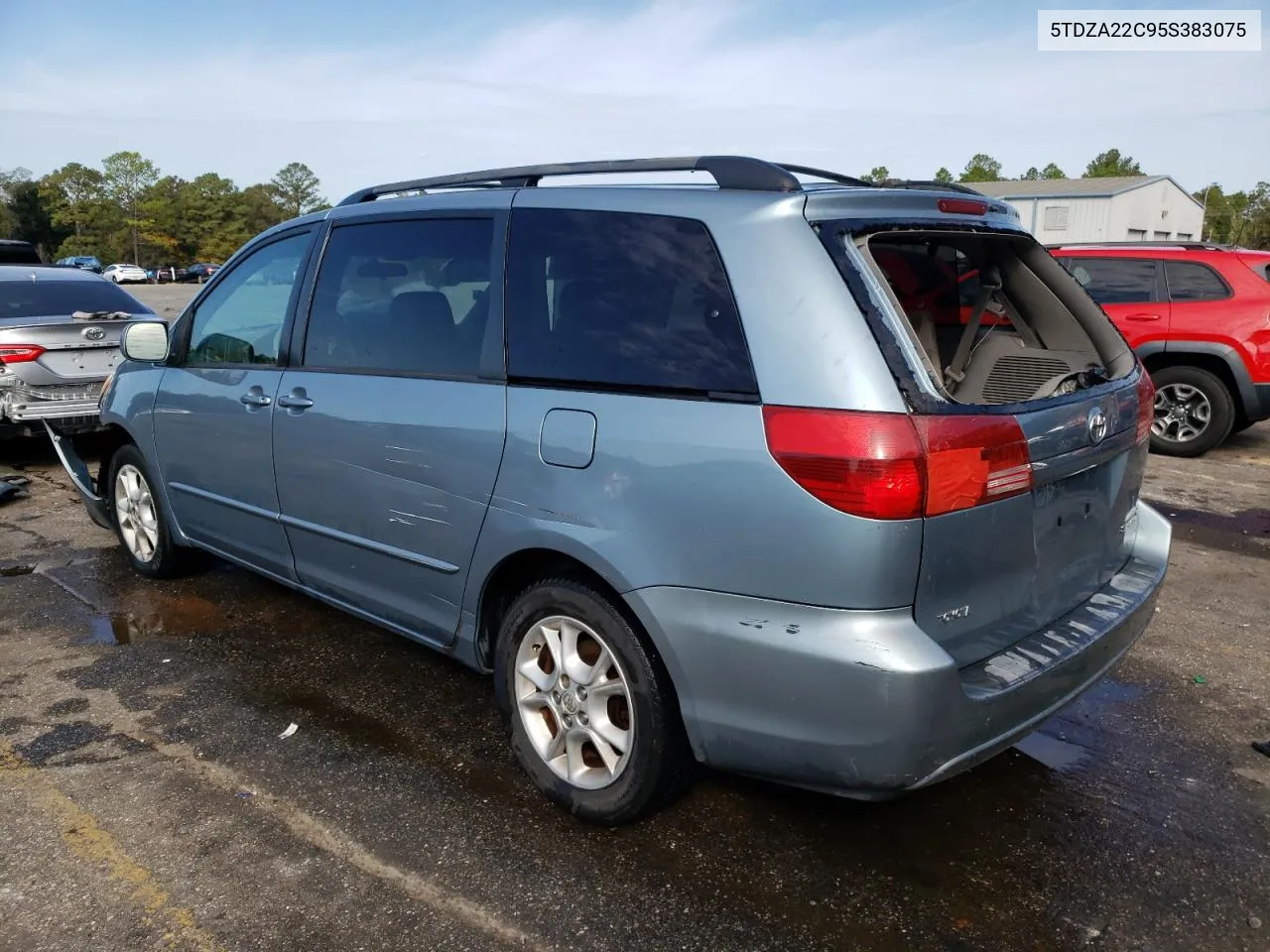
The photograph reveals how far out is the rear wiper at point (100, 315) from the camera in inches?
301

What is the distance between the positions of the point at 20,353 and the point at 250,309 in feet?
14.1

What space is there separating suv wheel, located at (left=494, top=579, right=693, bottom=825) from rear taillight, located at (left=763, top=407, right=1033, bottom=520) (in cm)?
71

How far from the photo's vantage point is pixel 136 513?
5.05 metres

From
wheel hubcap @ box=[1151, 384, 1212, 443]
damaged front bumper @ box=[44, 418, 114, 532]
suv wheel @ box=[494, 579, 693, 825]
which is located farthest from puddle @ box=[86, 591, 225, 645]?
wheel hubcap @ box=[1151, 384, 1212, 443]

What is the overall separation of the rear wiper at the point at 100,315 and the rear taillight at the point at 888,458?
7126 millimetres

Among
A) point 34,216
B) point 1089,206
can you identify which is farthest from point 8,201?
point 1089,206

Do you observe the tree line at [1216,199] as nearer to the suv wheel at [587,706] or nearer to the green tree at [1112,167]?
the green tree at [1112,167]

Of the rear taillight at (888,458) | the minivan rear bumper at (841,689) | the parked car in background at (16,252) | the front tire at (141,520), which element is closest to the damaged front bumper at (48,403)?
the front tire at (141,520)

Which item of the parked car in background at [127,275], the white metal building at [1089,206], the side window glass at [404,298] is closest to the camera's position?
the side window glass at [404,298]

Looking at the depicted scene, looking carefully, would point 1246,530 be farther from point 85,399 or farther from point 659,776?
point 85,399

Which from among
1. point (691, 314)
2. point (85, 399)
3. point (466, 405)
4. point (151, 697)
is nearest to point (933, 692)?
point (691, 314)

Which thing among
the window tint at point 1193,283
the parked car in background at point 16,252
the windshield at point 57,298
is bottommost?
the window tint at point 1193,283

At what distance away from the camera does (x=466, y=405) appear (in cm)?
298

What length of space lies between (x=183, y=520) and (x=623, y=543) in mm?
2956
